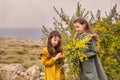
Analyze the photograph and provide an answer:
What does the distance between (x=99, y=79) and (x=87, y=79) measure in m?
0.20

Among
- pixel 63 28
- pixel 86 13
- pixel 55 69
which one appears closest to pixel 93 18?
pixel 86 13

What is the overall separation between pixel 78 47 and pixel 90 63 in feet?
0.96

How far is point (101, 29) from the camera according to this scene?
27.0ft

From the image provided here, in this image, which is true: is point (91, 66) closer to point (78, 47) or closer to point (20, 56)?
point (78, 47)

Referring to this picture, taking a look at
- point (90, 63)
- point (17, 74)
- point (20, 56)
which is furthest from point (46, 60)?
point (20, 56)

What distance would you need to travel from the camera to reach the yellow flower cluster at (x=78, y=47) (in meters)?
6.23

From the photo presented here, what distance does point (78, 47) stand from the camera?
20.7ft

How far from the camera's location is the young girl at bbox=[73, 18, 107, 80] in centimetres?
630

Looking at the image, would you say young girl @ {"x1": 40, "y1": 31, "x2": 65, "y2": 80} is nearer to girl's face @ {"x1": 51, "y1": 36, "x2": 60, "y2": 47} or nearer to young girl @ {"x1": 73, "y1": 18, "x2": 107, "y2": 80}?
girl's face @ {"x1": 51, "y1": 36, "x2": 60, "y2": 47}

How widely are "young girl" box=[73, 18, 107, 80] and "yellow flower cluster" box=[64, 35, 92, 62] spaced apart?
0.07 m

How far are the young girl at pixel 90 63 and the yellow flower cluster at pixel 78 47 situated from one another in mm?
72

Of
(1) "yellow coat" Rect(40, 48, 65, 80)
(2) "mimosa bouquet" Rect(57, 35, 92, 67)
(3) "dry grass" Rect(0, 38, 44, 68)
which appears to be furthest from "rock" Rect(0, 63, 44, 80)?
(2) "mimosa bouquet" Rect(57, 35, 92, 67)

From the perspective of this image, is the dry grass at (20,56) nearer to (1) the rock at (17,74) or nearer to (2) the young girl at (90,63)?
(1) the rock at (17,74)

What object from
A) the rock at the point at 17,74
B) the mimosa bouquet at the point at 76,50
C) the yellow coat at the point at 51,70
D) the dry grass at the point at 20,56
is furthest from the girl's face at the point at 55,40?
the dry grass at the point at 20,56
